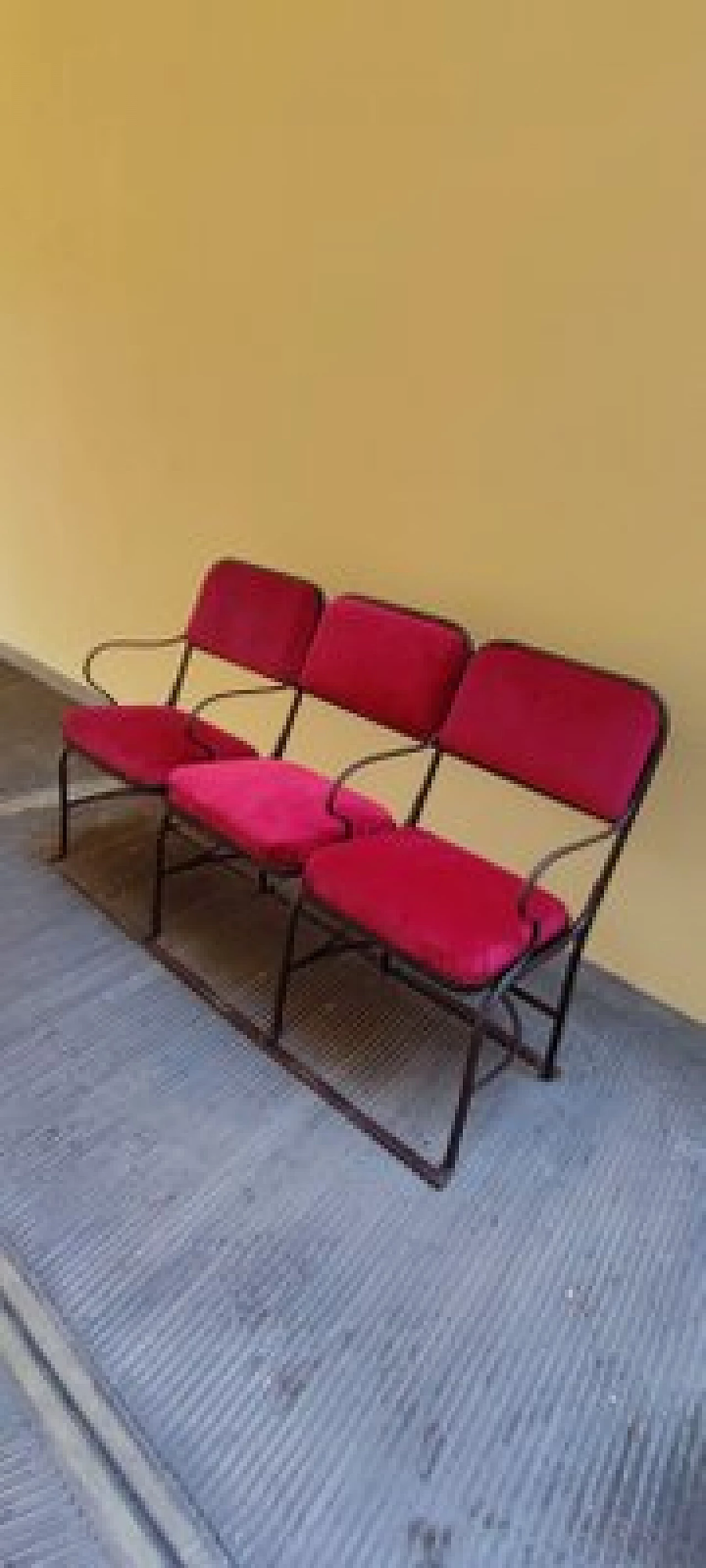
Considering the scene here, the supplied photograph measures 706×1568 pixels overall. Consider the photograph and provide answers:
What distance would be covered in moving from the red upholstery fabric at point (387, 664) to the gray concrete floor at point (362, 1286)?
0.78 meters

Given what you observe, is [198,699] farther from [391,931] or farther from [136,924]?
[391,931]

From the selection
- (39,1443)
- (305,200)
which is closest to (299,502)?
(305,200)

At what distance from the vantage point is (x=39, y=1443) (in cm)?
131

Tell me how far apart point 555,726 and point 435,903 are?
1.59ft

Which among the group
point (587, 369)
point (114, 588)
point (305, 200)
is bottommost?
point (114, 588)

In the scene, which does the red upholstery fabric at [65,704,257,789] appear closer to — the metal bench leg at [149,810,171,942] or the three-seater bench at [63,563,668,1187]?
the three-seater bench at [63,563,668,1187]

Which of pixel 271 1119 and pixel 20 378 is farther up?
pixel 20 378

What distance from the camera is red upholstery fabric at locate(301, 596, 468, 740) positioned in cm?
225

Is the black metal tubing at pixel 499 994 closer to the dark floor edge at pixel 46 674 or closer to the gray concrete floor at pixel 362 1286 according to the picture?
the gray concrete floor at pixel 362 1286

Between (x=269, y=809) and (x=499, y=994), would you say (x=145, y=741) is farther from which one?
(x=499, y=994)

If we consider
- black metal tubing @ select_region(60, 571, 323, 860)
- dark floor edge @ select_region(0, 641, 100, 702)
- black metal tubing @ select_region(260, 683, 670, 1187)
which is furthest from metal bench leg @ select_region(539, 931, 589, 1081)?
dark floor edge @ select_region(0, 641, 100, 702)

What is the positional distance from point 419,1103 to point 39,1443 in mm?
897

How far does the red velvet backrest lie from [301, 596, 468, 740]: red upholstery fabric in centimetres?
7

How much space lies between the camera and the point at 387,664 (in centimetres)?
233
